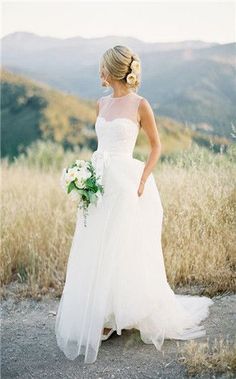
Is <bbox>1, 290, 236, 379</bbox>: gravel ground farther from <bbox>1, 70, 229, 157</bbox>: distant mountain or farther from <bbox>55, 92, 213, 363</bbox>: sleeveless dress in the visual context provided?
<bbox>1, 70, 229, 157</bbox>: distant mountain

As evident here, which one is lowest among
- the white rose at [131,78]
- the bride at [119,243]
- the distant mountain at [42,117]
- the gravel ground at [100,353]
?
the distant mountain at [42,117]

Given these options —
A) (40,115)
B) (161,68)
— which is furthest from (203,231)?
(40,115)

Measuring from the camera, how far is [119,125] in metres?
4.43

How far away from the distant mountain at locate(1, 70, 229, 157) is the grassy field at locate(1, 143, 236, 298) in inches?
688

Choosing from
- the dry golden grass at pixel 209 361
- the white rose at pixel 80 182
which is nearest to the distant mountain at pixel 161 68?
the white rose at pixel 80 182

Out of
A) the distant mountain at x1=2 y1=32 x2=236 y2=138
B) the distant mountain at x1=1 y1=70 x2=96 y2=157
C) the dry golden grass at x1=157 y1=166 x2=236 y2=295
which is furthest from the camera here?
the distant mountain at x1=1 y1=70 x2=96 y2=157

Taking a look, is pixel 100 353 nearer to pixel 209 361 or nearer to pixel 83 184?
pixel 209 361

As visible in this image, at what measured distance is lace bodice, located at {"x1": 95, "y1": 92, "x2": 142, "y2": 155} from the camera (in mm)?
4445

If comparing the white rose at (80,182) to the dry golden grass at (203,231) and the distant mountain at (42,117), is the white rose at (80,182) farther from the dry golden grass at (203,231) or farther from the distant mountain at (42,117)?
the distant mountain at (42,117)

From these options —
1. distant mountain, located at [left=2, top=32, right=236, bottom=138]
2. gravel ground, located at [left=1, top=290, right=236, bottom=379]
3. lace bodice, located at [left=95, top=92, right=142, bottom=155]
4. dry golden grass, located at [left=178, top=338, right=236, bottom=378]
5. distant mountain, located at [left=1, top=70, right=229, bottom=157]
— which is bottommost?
distant mountain, located at [left=1, top=70, right=229, bottom=157]

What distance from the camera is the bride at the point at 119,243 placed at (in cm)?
437

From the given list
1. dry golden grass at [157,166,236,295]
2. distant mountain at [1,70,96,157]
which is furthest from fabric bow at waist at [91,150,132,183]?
distant mountain at [1,70,96,157]

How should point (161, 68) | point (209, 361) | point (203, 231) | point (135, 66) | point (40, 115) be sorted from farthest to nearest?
point (40, 115)
point (161, 68)
point (203, 231)
point (135, 66)
point (209, 361)

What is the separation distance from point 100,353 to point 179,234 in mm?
1906
